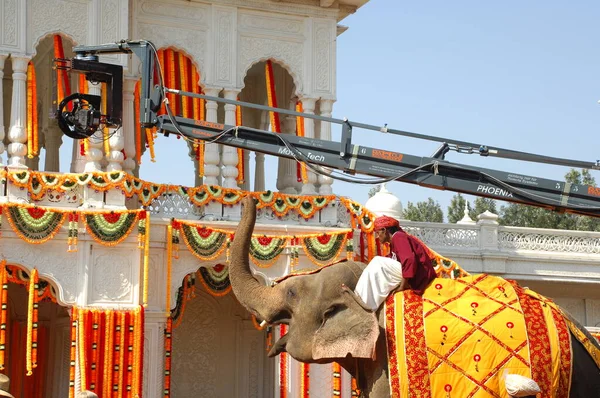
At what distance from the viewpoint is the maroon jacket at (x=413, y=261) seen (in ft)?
28.9

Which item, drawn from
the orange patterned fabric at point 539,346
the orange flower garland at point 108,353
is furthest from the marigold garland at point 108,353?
the orange patterned fabric at point 539,346

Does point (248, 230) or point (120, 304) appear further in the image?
point (120, 304)

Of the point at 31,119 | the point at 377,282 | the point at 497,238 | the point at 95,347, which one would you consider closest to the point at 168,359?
the point at 95,347

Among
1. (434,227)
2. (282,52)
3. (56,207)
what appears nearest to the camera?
(56,207)

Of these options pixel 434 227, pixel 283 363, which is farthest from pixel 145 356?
pixel 434 227

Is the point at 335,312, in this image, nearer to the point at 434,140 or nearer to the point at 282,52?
the point at 434,140

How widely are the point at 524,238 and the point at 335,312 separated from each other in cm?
1348

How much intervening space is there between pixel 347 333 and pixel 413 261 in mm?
706

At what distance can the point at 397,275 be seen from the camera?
895 centimetres

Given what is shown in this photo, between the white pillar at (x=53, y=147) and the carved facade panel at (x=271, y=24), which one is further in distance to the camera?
the white pillar at (x=53, y=147)

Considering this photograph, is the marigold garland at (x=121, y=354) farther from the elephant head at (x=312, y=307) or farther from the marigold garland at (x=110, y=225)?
the elephant head at (x=312, y=307)

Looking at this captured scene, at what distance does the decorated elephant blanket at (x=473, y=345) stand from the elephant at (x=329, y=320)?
0.13 metres

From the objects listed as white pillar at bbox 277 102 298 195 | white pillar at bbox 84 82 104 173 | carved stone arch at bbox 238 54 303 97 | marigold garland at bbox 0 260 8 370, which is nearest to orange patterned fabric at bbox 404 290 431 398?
marigold garland at bbox 0 260 8 370

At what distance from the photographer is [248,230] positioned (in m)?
8.79
